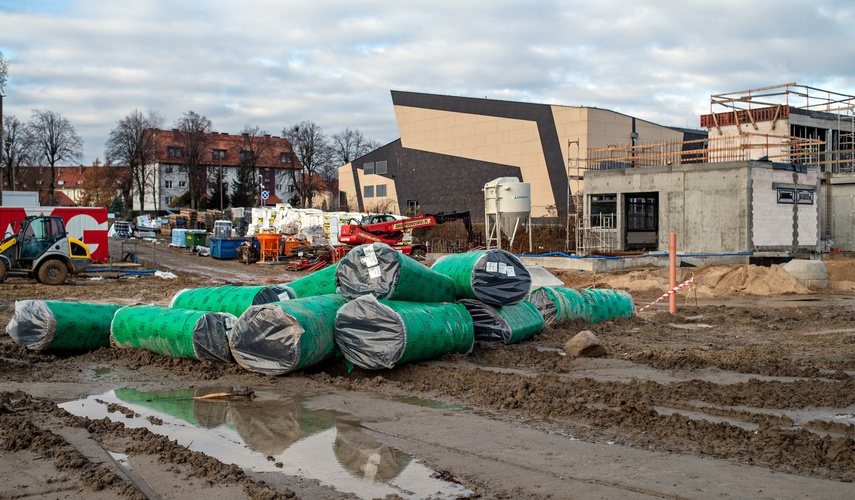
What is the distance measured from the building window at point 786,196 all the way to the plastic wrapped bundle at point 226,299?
79.0 ft

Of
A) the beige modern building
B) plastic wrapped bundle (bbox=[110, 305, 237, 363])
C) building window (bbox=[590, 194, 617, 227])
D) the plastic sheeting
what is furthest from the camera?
the beige modern building

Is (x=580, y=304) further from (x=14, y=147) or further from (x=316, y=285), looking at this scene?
(x=14, y=147)

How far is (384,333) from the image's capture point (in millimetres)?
9203

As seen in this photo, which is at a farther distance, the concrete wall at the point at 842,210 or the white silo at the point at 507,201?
the concrete wall at the point at 842,210

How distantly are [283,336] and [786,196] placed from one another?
25.7 m

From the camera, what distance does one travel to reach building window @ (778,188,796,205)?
1134 inches

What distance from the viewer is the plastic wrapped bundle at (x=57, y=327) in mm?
10969

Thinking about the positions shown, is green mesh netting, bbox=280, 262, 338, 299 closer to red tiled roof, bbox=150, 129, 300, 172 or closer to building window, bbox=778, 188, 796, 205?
building window, bbox=778, 188, 796, 205

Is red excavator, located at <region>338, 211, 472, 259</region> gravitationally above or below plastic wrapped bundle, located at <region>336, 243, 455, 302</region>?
above

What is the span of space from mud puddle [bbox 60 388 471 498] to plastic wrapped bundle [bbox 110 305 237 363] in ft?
3.25

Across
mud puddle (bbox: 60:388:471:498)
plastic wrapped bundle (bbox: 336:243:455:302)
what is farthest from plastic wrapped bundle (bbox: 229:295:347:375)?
plastic wrapped bundle (bbox: 336:243:455:302)

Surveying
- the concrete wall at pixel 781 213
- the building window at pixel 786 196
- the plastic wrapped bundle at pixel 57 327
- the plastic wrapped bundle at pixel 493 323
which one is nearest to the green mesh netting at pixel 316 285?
the plastic wrapped bundle at pixel 493 323

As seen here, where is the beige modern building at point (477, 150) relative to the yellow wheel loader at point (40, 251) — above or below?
above

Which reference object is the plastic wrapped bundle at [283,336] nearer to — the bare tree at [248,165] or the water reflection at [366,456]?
the water reflection at [366,456]
